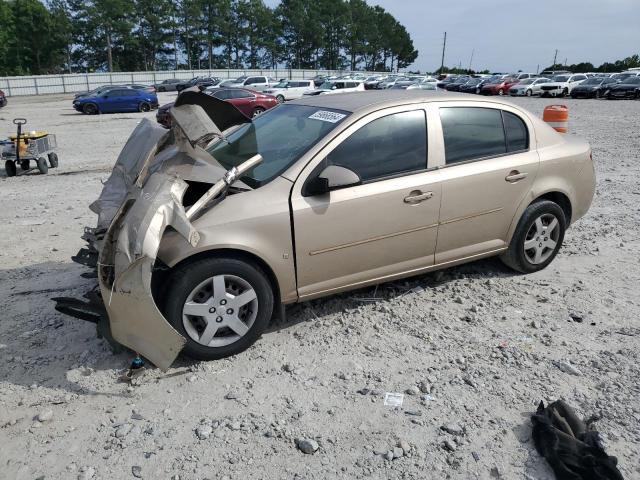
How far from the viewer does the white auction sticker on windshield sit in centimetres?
399

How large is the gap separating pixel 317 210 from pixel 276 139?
2.86 feet

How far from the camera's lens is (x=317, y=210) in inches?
144

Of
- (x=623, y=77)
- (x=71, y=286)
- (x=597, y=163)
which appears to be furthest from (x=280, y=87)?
(x=71, y=286)

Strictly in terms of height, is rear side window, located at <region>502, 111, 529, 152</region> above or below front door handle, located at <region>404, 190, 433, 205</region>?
above

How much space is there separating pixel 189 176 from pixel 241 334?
1.14 m

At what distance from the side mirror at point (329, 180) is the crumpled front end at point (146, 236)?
0.61 metres

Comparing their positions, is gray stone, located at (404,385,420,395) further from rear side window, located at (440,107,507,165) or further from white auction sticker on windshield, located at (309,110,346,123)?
white auction sticker on windshield, located at (309,110,346,123)

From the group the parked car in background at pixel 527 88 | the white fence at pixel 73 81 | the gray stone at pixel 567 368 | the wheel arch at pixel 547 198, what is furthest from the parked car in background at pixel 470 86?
the gray stone at pixel 567 368

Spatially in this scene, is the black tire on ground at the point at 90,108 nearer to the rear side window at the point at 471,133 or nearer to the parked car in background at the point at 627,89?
the rear side window at the point at 471,133

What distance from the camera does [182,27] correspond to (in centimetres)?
7725

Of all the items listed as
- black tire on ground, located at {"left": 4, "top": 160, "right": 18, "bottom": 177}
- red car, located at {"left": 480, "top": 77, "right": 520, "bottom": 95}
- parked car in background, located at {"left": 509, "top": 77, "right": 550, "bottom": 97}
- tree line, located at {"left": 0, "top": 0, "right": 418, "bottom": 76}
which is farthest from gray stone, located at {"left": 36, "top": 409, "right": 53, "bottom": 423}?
tree line, located at {"left": 0, "top": 0, "right": 418, "bottom": 76}

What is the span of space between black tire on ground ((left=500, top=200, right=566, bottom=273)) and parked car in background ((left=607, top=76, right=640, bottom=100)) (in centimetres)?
3147

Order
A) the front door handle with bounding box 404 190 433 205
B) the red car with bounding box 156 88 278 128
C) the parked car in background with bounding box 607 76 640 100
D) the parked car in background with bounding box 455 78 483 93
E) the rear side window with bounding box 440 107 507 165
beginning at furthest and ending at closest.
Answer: the parked car in background with bounding box 455 78 483 93
the parked car in background with bounding box 607 76 640 100
the red car with bounding box 156 88 278 128
the rear side window with bounding box 440 107 507 165
the front door handle with bounding box 404 190 433 205

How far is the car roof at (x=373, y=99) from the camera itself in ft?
13.5
